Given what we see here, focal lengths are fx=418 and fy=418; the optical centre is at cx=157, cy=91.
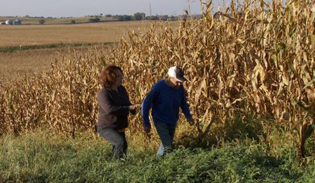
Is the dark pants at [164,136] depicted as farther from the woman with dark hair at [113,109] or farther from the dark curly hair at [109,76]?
the dark curly hair at [109,76]

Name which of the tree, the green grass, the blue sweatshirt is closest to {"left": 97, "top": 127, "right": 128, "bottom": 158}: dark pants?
the green grass

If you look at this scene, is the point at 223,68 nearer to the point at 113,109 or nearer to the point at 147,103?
the point at 147,103

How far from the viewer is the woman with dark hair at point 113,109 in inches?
211

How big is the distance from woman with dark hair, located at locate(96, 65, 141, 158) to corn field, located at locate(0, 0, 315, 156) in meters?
1.21

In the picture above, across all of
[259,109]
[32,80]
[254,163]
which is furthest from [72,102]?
[254,163]

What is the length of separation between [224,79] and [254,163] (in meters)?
1.83

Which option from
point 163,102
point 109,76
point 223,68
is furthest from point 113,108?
point 223,68

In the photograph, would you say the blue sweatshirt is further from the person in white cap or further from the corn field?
the corn field

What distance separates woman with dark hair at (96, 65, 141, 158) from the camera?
5352mm

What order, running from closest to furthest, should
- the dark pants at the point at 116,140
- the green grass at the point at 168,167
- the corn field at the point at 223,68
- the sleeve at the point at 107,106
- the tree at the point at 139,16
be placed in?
the green grass at the point at 168,167 < the corn field at the point at 223,68 < the sleeve at the point at 107,106 < the dark pants at the point at 116,140 < the tree at the point at 139,16

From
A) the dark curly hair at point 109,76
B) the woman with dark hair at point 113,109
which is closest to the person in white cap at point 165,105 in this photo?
the woman with dark hair at point 113,109

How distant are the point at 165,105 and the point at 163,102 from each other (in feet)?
0.17

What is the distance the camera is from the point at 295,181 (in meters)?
4.48

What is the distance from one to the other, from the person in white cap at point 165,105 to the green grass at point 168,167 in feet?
1.16
